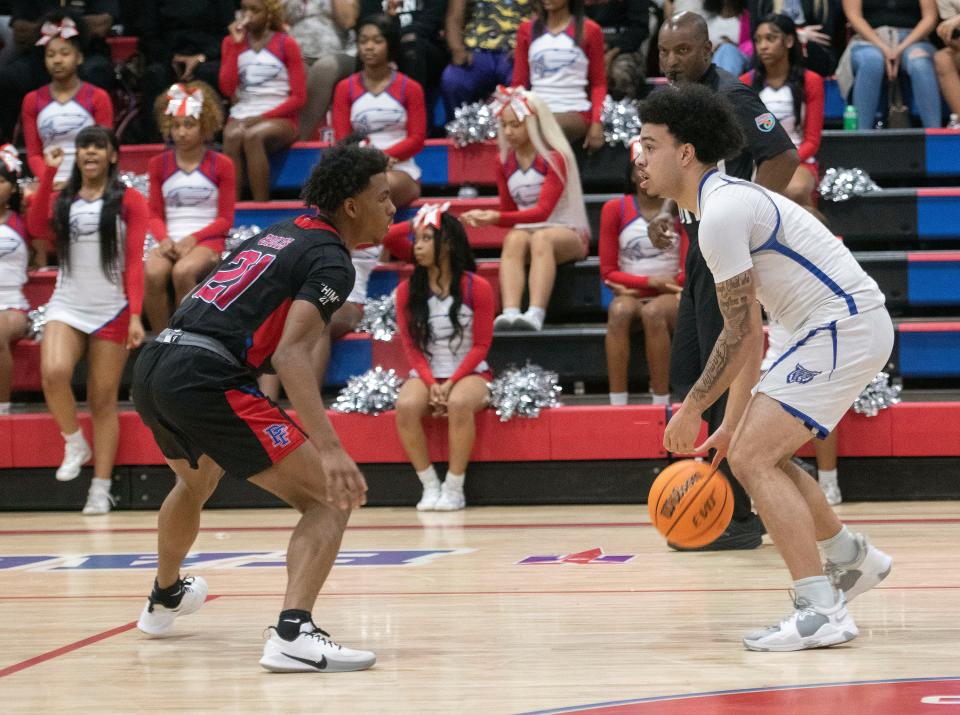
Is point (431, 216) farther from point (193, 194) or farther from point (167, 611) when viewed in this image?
point (167, 611)

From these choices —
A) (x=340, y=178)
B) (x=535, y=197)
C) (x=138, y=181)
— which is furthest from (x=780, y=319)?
(x=138, y=181)

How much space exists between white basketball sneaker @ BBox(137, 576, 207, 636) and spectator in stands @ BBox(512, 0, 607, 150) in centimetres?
548

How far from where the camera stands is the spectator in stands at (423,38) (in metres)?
10.2

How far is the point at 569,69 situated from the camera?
948 centimetres

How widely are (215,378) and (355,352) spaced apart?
4622 mm

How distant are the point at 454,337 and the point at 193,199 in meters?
2.12

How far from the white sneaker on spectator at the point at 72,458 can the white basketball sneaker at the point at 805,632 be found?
4912mm

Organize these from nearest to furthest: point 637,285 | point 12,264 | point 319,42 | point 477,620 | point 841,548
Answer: point 841,548 < point 477,620 < point 637,285 < point 12,264 < point 319,42

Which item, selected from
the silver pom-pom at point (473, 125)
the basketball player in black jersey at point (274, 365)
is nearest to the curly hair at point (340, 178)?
the basketball player in black jersey at point (274, 365)

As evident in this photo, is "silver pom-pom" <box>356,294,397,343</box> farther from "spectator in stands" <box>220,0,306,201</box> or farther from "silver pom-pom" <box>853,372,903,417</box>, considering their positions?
"silver pom-pom" <box>853,372,903,417</box>

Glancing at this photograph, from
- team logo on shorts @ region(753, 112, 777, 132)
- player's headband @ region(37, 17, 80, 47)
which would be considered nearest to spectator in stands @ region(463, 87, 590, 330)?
team logo on shorts @ region(753, 112, 777, 132)

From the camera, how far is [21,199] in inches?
366

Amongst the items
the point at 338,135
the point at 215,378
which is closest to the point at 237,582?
the point at 215,378

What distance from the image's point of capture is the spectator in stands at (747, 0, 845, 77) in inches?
388
